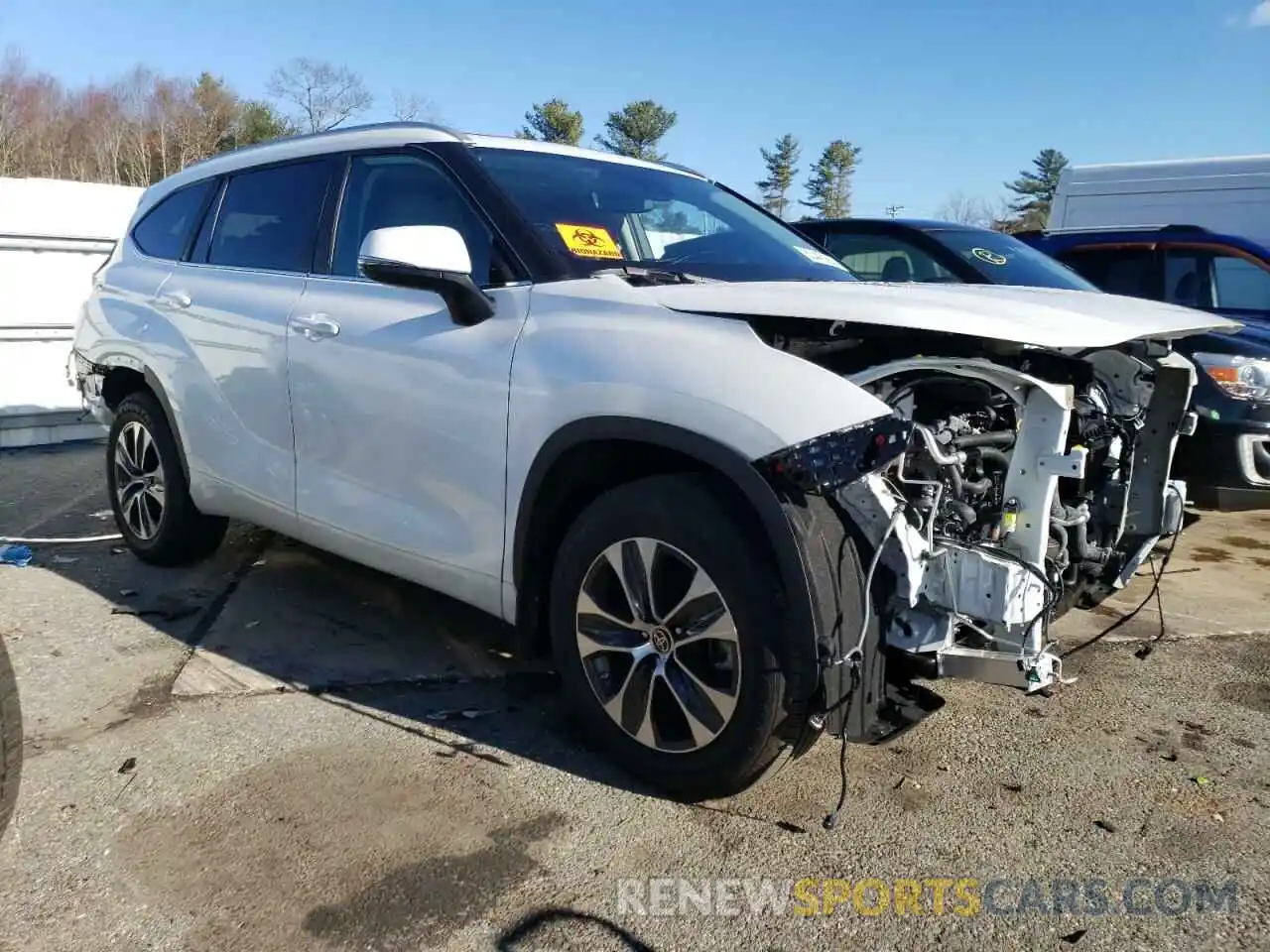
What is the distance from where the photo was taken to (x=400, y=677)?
3.74 m

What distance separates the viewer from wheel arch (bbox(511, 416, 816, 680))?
2.41 metres

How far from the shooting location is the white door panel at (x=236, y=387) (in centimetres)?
390

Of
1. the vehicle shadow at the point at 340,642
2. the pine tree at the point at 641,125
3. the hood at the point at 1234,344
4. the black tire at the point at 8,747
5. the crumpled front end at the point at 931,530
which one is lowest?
the vehicle shadow at the point at 340,642

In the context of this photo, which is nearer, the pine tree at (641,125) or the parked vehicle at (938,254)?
the parked vehicle at (938,254)

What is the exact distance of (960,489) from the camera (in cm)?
264

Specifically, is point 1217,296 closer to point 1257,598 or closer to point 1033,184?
point 1257,598

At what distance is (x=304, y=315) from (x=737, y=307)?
1.86 m

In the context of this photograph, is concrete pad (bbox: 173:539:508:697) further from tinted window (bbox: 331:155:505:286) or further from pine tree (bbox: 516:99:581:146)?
pine tree (bbox: 516:99:581:146)

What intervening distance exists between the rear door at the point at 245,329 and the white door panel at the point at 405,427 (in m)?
0.16

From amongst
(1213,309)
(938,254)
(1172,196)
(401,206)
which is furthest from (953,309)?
(1172,196)

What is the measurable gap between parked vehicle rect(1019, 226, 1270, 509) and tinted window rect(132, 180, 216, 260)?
4.84m

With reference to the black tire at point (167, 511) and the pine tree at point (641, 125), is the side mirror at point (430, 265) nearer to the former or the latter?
the black tire at point (167, 511)

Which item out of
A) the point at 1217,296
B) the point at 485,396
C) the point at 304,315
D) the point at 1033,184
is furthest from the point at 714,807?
the point at 1033,184

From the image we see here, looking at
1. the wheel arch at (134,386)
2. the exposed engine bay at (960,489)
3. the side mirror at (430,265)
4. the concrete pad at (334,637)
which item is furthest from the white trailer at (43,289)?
the exposed engine bay at (960,489)
